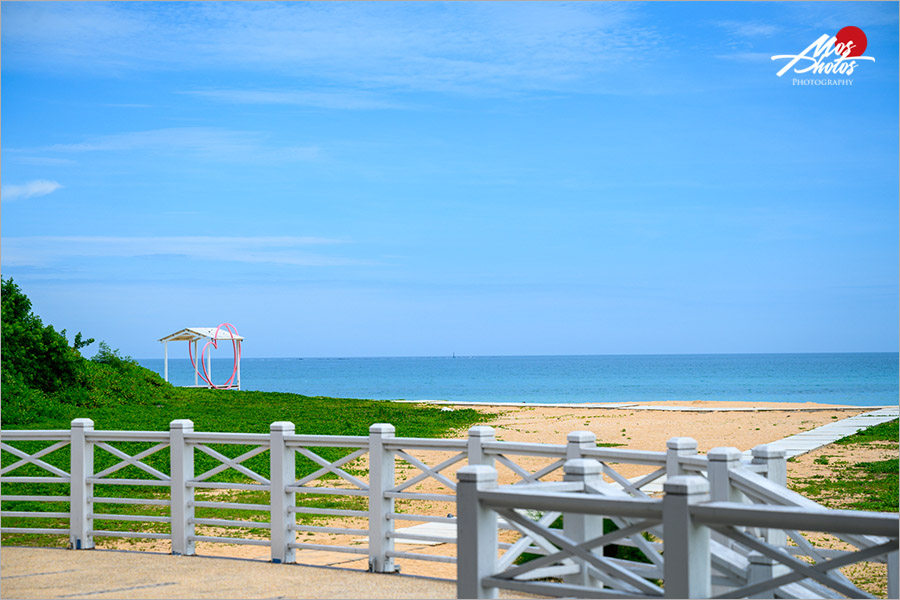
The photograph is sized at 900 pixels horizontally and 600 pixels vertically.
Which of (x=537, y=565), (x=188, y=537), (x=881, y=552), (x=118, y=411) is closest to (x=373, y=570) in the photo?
(x=188, y=537)

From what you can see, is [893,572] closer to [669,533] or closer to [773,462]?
[773,462]

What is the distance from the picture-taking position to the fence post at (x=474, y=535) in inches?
211

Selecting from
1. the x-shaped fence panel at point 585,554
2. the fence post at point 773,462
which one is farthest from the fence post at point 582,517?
the fence post at point 773,462

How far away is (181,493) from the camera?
A: 10.3 m

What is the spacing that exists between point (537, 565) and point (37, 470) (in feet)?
47.5

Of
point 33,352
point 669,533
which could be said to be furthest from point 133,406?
point 669,533

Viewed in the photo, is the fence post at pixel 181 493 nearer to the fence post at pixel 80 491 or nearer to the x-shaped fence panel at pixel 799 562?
the fence post at pixel 80 491

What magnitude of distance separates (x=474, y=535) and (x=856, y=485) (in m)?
12.3

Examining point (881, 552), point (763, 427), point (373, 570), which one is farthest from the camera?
point (763, 427)

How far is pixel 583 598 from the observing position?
514 centimetres

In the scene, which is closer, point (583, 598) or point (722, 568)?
point (583, 598)

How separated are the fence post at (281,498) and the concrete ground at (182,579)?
19 centimetres

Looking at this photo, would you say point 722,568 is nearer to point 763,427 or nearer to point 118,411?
Result: point 763,427

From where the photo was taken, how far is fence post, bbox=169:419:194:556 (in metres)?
10.3
